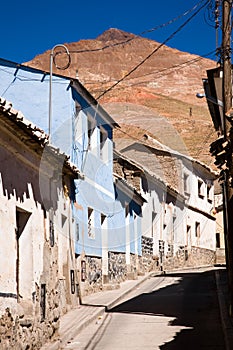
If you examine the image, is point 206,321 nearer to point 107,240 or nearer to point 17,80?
point 107,240

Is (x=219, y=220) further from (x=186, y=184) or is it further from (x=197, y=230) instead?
(x=186, y=184)

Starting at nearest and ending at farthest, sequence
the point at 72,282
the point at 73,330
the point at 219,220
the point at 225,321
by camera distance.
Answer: the point at 73,330 → the point at 225,321 → the point at 72,282 → the point at 219,220

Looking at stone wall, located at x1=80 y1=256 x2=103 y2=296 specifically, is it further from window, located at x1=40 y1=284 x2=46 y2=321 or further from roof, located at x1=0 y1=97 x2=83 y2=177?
roof, located at x1=0 y1=97 x2=83 y2=177

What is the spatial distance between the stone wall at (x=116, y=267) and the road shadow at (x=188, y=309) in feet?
6.08

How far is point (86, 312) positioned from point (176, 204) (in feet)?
62.4

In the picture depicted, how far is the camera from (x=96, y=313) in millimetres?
13008

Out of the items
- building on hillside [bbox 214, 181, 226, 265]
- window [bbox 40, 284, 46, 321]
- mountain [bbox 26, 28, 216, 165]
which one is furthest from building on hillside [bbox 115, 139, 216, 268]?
window [bbox 40, 284, 46, 321]

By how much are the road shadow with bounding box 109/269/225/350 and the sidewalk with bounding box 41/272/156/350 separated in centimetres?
42

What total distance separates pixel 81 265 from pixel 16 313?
7794 millimetres

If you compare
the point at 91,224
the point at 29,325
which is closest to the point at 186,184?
the point at 91,224

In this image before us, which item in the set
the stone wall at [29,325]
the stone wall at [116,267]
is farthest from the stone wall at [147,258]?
the stone wall at [29,325]

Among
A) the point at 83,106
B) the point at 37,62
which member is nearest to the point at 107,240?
the point at 83,106

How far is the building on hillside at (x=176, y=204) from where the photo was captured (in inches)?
1093

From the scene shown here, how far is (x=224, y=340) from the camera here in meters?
9.79
